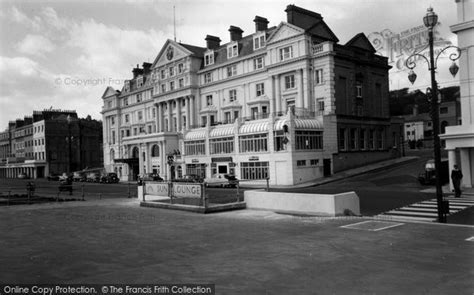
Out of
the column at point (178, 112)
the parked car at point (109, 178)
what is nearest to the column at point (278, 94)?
the column at point (178, 112)

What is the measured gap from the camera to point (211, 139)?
54.0 metres

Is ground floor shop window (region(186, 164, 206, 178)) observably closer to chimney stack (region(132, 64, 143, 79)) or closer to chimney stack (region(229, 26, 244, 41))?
chimney stack (region(229, 26, 244, 41))

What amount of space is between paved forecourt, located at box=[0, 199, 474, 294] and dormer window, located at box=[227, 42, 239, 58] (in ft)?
146

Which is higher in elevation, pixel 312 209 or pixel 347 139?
pixel 347 139

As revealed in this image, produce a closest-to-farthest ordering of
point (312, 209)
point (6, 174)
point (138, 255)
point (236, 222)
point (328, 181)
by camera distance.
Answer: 1. point (138, 255)
2. point (236, 222)
3. point (312, 209)
4. point (328, 181)
5. point (6, 174)

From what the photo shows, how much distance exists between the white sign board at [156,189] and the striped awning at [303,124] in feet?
77.0

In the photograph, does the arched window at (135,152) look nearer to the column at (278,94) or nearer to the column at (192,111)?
the column at (192,111)

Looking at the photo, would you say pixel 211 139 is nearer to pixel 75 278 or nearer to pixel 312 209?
pixel 312 209

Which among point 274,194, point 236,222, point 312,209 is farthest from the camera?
point 274,194

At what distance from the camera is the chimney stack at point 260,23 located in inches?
2163

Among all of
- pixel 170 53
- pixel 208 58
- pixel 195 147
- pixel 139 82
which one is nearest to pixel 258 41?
Answer: pixel 208 58

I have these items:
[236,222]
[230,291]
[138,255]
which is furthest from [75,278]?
[236,222]

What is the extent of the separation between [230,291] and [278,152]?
126 ft

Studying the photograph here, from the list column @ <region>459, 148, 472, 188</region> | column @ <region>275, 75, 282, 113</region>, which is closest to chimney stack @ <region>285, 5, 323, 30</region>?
column @ <region>275, 75, 282, 113</region>
